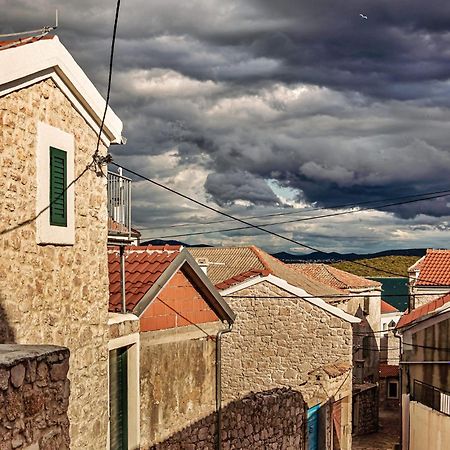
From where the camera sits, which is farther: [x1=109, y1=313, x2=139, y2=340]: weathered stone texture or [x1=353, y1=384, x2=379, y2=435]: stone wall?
[x1=353, y1=384, x2=379, y2=435]: stone wall

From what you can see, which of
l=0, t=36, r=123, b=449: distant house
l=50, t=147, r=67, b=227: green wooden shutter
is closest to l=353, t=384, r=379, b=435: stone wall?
l=0, t=36, r=123, b=449: distant house

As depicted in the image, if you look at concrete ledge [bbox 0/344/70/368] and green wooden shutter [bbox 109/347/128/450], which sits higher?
concrete ledge [bbox 0/344/70/368]

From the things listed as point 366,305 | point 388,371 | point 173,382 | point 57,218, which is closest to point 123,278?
point 57,218

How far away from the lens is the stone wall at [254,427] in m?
12.8

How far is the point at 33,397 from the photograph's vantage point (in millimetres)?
5457

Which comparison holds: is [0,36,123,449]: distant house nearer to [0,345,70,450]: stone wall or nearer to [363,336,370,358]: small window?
[0,345,70,450]: stone wall

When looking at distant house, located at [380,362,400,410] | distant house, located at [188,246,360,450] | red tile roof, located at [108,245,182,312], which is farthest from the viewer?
distant house, located at [380,362,400,410]

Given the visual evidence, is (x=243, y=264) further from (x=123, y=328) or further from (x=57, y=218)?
(x=57, y=218)

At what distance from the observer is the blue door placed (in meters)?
17.1

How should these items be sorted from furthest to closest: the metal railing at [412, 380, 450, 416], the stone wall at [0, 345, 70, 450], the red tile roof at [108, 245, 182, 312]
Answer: the metal railing at [412, 380, 450, 416], the red tile roof at [108, 245, 182, 312], the stone wall at [0, 345, 70, 450]

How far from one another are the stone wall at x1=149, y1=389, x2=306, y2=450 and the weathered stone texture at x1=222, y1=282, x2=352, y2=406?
5910 mm

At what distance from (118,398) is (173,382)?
1.54m

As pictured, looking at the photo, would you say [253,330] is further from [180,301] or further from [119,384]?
[119,384]

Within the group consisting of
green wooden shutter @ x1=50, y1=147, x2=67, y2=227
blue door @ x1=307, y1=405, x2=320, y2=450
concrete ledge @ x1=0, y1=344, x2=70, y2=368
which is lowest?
blue door @ x1=307, y1=405, x2=320, y2=450
